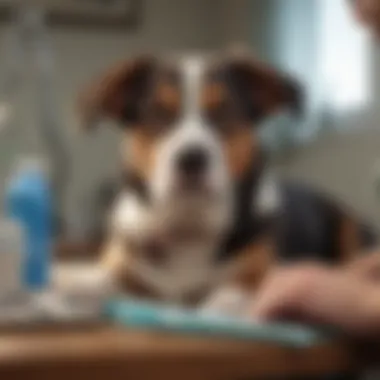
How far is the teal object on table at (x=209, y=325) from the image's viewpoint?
2.51 ft

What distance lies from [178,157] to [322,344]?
0.30 meters

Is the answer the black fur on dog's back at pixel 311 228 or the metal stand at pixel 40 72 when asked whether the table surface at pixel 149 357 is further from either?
the metal stand at pixel 40 72

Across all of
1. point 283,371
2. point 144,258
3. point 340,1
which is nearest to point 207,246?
point 144,258

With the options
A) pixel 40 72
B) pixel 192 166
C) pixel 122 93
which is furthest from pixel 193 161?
pixel 40 72

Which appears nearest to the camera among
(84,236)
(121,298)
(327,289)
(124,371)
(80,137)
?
(124,371)

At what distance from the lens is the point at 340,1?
1305mm

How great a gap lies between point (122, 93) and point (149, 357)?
0.40 m

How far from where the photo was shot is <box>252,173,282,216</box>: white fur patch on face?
40.9 inches

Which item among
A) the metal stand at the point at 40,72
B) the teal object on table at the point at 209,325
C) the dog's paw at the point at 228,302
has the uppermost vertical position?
the metal stand at the point at 40,72

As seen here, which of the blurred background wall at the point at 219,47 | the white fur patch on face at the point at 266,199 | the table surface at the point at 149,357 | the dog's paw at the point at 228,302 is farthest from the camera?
the blurred background wall at the point at 219,47

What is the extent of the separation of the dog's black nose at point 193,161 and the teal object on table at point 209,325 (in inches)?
5.9

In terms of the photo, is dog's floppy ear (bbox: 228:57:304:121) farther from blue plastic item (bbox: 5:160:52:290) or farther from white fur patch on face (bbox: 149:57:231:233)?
blue plastic item (bbox: 5:160:52:290)

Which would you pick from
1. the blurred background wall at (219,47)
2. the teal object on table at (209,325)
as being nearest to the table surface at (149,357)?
the teal object on table at (209,325)

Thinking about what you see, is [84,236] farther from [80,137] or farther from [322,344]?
[322,344]
